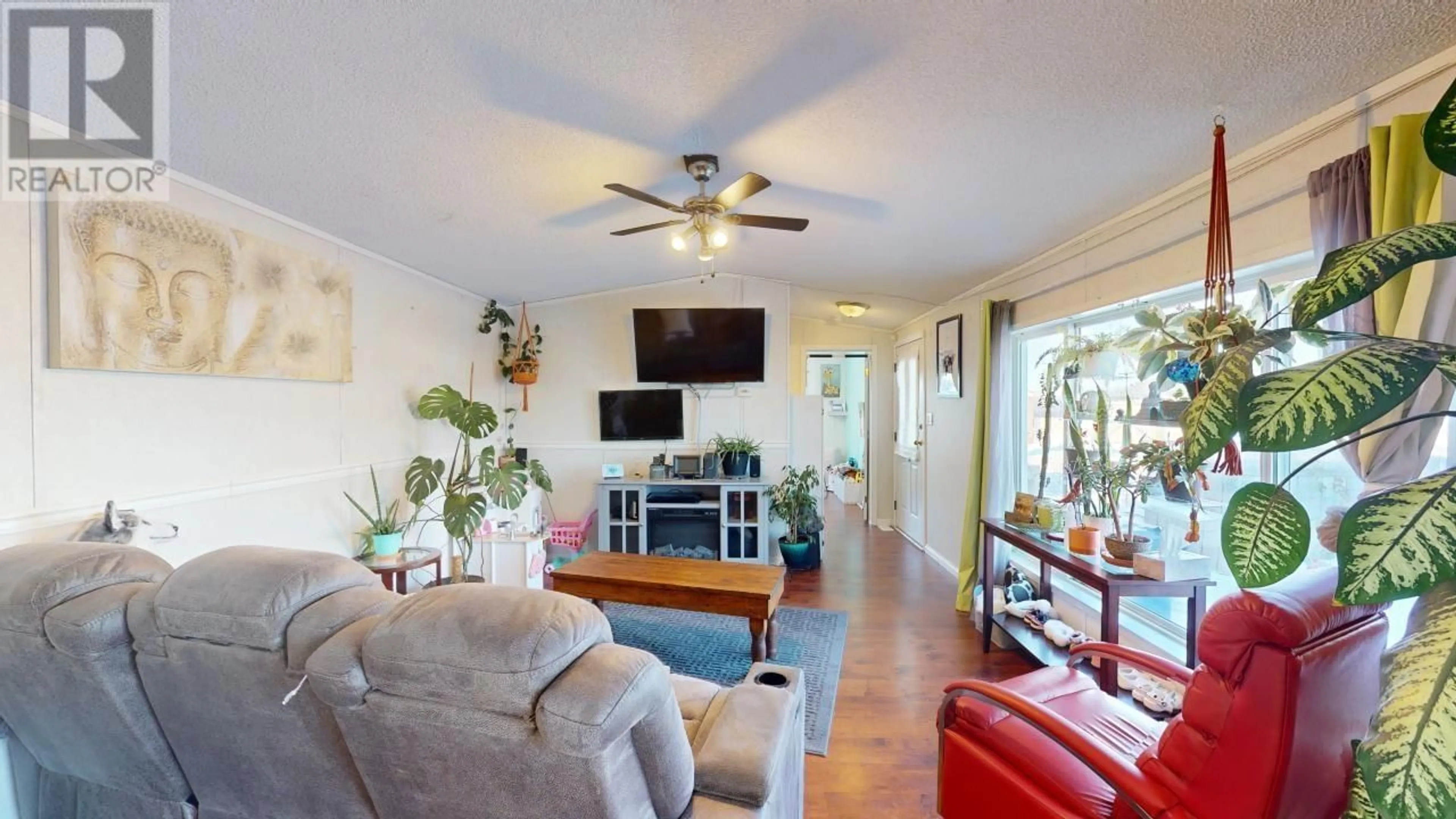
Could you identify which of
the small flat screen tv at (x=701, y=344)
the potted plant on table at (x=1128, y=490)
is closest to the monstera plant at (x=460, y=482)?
the small flat screen tv at (x=701, y=344)

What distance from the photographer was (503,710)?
32.1 inches

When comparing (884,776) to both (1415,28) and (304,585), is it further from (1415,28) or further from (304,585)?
(1415,28)

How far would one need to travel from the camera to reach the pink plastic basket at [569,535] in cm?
450

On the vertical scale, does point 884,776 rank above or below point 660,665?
below

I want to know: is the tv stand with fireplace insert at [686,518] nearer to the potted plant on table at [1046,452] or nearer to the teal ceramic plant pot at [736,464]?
the teal ceramic plant pot at [736,464]

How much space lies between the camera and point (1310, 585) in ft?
3.46

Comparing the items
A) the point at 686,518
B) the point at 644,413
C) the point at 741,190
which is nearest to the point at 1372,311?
the point at 741,190

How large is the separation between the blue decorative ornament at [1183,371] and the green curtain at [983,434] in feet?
6.12

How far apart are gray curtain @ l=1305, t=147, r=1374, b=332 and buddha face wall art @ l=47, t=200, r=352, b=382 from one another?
3.69 metres

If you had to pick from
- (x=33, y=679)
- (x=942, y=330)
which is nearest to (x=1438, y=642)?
(x=33, y=679)

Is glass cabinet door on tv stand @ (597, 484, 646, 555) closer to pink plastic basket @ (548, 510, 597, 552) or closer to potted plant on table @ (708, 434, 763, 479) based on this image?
pink plastic basket @ (548, 510, 597, 552)

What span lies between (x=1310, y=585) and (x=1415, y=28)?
1.33 meters

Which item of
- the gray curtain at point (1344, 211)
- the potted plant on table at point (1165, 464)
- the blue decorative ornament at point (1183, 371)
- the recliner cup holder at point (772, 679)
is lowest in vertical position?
the recliner cup holder at point (772, 679)

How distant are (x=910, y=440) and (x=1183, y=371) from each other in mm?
4106
